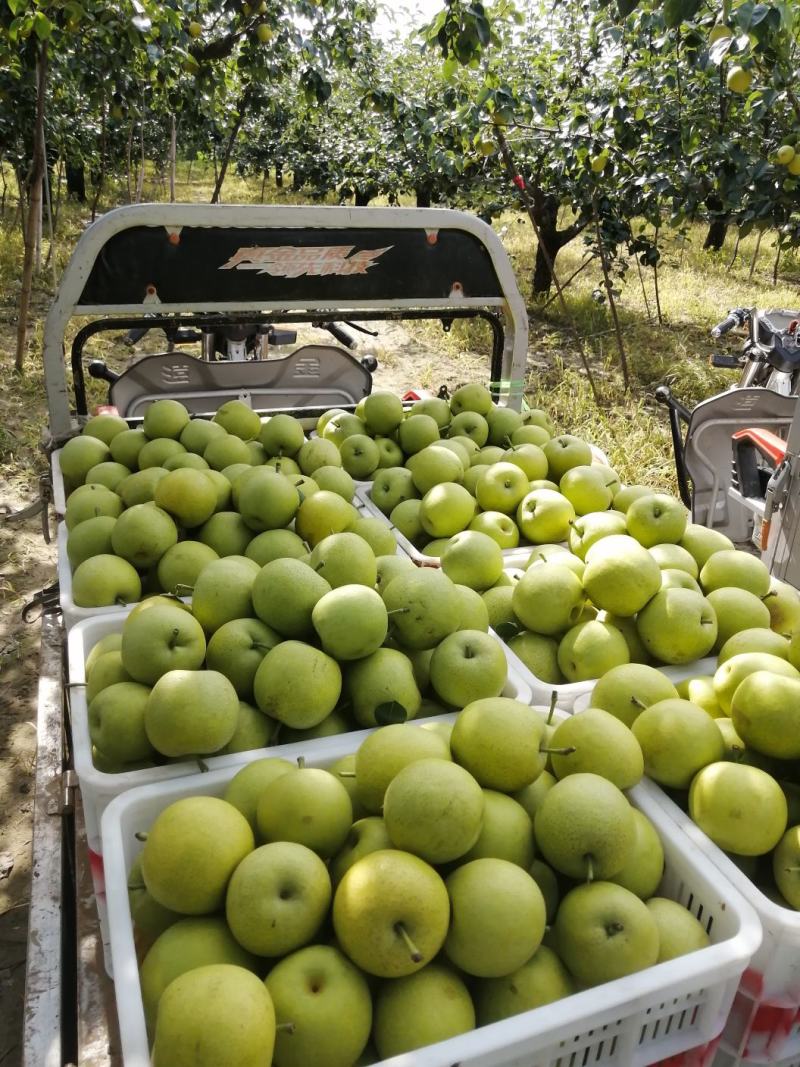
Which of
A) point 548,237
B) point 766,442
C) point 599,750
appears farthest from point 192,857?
point 548,237

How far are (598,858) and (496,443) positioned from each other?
2.12 metres

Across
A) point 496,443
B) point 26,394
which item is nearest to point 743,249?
point 26,394

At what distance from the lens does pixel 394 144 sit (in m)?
13.2

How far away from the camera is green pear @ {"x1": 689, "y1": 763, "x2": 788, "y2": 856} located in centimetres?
138

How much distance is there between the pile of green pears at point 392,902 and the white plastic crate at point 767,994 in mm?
104

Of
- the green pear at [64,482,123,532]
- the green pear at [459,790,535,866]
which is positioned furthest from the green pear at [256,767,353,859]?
the green pear at [64,482,123,532]

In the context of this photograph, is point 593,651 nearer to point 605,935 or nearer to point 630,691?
point 630,691

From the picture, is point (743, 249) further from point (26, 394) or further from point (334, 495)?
point (334, 495)

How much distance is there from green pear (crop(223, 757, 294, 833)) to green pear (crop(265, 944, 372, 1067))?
29 cm

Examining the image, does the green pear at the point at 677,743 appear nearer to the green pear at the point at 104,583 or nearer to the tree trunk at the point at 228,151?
the green pear at the point at 104,583

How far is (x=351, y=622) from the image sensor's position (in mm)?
1669

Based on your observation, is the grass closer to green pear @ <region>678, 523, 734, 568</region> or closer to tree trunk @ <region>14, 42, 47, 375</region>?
tree trunk @ <region>14, 42, 47, 375</region>

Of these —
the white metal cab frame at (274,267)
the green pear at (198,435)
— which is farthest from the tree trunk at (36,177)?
the green pear at (198,435)

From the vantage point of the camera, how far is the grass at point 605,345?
6836 millimetres
